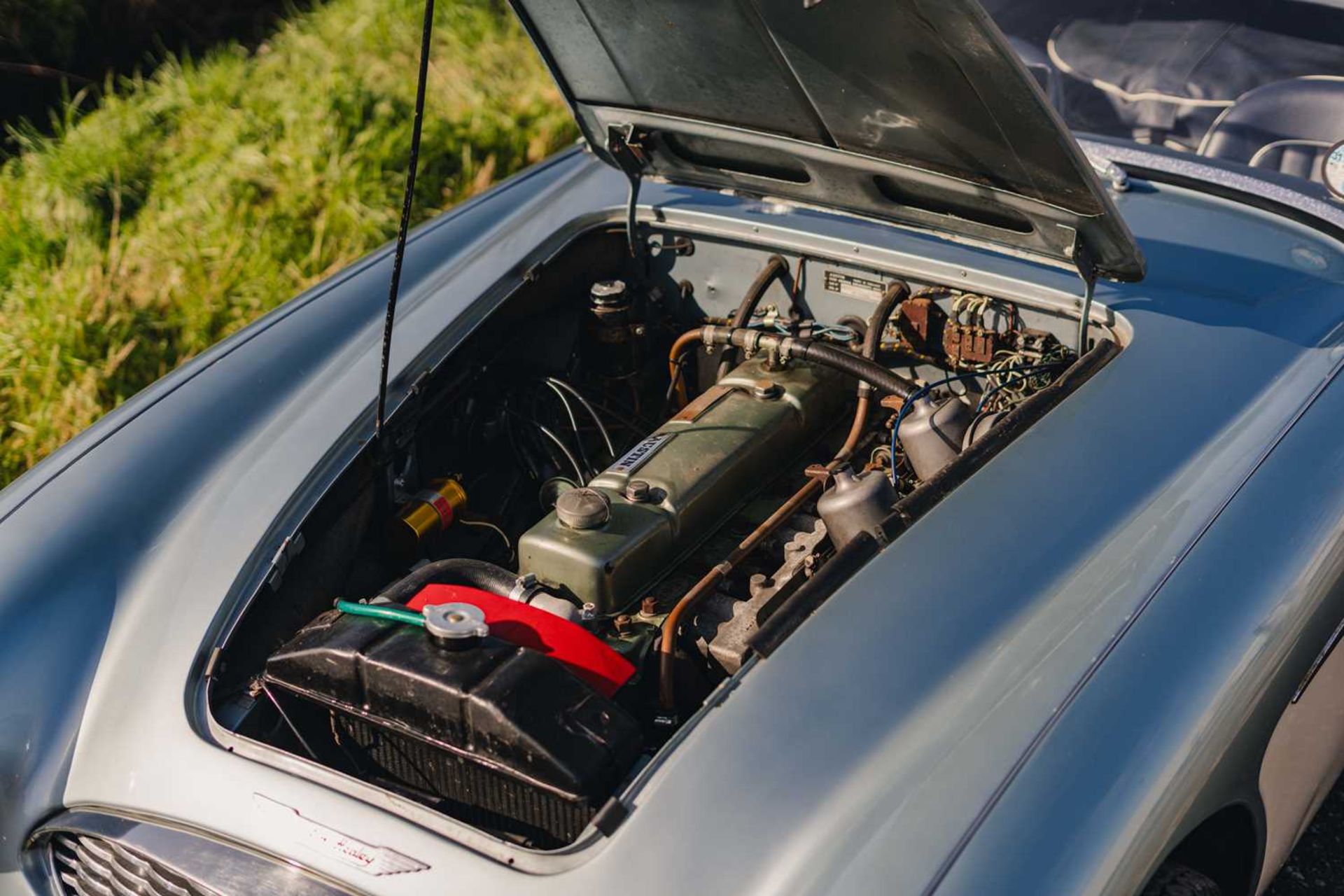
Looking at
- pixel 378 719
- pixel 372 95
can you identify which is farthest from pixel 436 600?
pixel 372 95

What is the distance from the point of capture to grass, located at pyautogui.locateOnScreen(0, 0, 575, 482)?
4004 millimetres

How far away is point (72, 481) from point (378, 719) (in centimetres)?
78

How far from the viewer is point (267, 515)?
2029 millimetres

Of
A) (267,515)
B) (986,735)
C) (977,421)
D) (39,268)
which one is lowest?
(39,268)

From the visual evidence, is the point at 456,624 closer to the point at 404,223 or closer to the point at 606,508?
the point at 606,508

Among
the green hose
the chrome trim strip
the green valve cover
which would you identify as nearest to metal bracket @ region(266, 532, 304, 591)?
the green hose

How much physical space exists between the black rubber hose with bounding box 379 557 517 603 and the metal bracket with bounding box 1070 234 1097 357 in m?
1.01

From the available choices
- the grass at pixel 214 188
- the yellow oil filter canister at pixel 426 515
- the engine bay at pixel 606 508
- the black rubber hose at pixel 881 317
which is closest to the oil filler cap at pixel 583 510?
the engine bay at pixel 606 508

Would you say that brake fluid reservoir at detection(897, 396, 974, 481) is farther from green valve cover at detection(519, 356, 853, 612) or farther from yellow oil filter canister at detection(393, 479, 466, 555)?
yellow oil filter canister at detection(393, 479, 466, 555)

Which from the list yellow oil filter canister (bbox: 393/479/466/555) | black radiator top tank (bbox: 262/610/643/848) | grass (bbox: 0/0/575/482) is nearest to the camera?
black radiator top tank (bbox: 262/610/643/848)

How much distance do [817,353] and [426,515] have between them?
757 millimetres

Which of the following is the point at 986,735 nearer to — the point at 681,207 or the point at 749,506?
the point at 749,506

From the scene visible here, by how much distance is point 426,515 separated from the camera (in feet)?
7.18

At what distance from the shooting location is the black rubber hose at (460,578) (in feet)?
6.39
